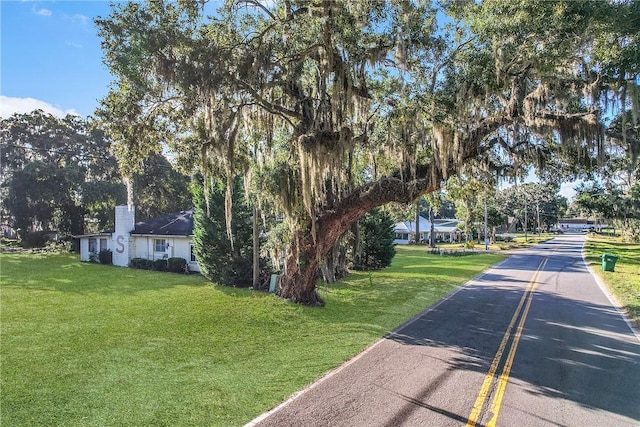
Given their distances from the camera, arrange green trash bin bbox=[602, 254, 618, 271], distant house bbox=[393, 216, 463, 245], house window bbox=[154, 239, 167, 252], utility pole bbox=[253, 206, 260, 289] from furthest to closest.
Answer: distant house bbox=[393, 216, 463, 245] → house window bbox=[154, 239, 167, 252] → green trash bin bbox=[602, 254, 618, 271] → utility pole bbox=[253, 206, 260, 289]

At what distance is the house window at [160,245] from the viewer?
2544 cm

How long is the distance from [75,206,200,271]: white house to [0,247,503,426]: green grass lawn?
23.6 ft

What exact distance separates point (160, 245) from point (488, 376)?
23.1 metres

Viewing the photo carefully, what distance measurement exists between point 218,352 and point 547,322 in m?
9.12

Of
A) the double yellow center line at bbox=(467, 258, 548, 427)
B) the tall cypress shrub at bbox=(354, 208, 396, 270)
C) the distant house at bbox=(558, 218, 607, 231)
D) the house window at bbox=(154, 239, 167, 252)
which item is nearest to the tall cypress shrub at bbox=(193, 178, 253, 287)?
the tall cypress shrub at bbox=(354, 208, 396, 270)

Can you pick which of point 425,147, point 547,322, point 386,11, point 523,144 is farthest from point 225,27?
point 547,322

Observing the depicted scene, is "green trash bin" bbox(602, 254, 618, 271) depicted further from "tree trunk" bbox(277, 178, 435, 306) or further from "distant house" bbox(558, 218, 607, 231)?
"distant house" bbox(558, 218, 607, 231)

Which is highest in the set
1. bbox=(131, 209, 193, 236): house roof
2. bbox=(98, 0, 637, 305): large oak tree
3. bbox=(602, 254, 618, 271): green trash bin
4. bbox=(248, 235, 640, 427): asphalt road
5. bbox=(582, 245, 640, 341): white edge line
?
bbox=(98, 0, 637, 305): large oak tree

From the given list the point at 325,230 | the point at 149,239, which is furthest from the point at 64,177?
the point at 325,230

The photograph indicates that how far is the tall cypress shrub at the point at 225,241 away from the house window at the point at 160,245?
8.71 metres

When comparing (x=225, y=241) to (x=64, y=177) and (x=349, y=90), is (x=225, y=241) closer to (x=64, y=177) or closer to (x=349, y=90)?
(x=349, y=90)

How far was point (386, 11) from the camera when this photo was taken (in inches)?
382

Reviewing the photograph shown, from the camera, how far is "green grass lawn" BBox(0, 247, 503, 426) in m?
5.84

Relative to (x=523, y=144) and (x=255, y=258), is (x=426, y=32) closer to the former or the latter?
(x=523, y=144)
